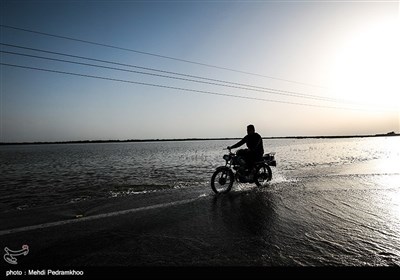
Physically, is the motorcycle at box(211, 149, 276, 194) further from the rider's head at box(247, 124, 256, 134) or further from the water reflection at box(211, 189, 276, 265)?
the rider's head at box(247, 124, 256, 134)

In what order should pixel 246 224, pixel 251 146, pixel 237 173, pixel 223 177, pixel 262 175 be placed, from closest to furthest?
pixel 246 224, pixel 223 177, pixel 237 173, pixel 251 146, pixel 262 175

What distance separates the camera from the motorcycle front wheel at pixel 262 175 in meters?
11.2

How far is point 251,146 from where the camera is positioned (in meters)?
10.9

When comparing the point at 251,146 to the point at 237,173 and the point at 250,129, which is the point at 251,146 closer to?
the point at 250,129

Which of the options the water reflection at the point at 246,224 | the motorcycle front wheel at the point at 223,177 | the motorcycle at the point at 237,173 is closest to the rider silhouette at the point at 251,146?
the motorcycle at the point at 237,173

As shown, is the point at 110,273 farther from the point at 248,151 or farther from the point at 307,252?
the point at 248,151

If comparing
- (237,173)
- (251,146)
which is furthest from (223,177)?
(251,146)

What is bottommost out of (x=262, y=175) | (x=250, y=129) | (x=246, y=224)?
(x=246, y=224)

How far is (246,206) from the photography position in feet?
25.1

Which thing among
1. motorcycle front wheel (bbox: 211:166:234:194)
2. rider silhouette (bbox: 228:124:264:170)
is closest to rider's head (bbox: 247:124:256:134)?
rider silhouette (bbox: 228:124:264:170)

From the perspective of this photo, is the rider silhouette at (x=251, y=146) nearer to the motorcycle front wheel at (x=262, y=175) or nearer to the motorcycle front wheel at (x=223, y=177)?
the motorcycle front wheel at (x=262, y=175)

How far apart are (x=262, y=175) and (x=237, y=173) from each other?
1602mm

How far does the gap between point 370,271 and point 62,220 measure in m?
6.48

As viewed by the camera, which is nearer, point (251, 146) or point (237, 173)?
point (237, 173)
